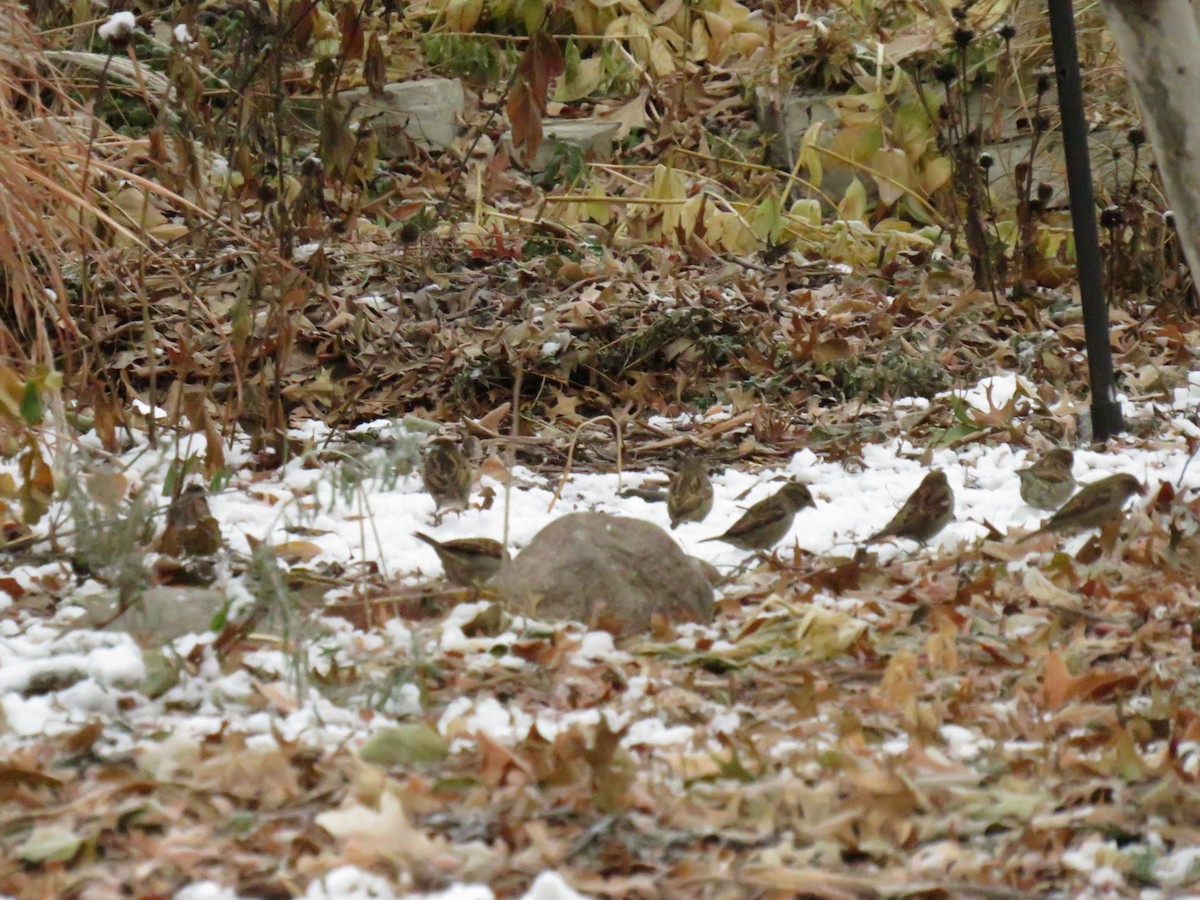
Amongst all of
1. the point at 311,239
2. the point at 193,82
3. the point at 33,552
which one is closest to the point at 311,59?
the point at 311,239

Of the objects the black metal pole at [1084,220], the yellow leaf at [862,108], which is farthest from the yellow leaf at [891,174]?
the black metal pole at [1084,220]

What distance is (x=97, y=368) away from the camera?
437cm

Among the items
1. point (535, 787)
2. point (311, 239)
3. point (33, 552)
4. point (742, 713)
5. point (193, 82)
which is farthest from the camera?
point (311, 239)

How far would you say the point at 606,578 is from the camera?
9.13 feet

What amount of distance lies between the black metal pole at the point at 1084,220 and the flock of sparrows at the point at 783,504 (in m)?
0.52

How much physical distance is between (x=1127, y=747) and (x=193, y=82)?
3.31 metres

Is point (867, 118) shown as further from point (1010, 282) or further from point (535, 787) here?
point (535, 787)

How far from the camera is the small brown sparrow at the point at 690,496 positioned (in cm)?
351

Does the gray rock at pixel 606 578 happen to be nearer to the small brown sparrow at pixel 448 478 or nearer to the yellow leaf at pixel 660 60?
the small brown sparrow at pixel 448 478

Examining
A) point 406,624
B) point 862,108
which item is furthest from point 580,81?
point 406,624

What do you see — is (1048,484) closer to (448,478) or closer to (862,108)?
(448,478)

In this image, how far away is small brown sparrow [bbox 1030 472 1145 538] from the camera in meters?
3.26

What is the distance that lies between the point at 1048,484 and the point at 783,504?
2.32ft

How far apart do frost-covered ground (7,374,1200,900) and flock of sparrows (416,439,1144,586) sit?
0.21 ft
